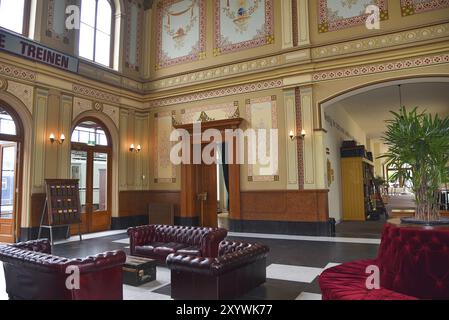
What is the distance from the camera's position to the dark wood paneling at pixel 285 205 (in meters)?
7.91

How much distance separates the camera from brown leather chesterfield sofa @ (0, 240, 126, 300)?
123 inches

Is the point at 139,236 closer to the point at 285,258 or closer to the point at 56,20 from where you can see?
the point at 285,258

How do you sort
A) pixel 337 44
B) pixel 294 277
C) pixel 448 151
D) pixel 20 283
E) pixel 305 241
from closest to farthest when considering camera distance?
pixel 448 151
pixel 20 283
pixel 294 277
pixel 305 241
pixel 337 44

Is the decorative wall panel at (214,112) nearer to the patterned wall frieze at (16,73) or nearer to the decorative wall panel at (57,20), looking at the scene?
the decorative wall panel at (57,20)

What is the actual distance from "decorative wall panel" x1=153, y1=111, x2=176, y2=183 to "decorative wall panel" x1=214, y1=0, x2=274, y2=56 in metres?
2.51

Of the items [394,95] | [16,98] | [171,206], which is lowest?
[171,206]

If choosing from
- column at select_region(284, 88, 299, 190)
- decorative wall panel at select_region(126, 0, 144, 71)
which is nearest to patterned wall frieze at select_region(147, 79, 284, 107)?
column at select_region(284, 88, 299, 190)

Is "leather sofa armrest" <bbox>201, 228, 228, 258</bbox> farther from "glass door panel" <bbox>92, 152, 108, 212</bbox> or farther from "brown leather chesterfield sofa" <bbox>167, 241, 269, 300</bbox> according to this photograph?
"glass door panel" <bbox>92, 152, 108, 212</bbox>

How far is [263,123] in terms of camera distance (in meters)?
8.70

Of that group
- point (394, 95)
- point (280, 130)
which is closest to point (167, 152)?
point (280, 130)

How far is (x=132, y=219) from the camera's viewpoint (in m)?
9.92

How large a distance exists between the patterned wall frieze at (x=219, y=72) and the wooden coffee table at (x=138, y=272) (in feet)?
20.0
